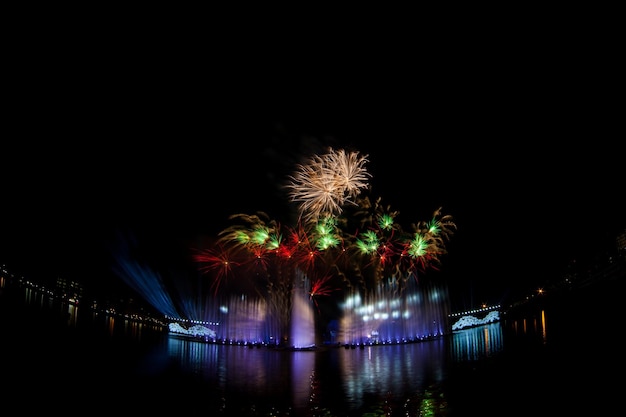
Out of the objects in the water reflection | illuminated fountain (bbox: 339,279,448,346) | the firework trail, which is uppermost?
the firework trail

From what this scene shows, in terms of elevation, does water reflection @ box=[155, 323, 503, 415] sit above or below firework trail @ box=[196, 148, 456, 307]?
below

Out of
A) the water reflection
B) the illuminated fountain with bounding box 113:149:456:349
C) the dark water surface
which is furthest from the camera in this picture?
the illuminated fountain with bounding box 113:149:456:349

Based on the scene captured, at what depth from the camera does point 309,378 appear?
1380 cm

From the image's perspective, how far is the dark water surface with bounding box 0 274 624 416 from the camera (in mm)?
9273

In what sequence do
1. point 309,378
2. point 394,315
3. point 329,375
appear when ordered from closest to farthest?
point 309,378, point 329,375, point 394,315

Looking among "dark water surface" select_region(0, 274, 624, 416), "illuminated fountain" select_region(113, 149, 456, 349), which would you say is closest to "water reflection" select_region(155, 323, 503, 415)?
"dark water surface" select_region(0, 274, 624, 416)

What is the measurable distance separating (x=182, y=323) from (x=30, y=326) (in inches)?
605

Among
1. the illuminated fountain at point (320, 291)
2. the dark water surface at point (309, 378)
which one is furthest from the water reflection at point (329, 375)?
the illuminated fountain at point (320, 291)

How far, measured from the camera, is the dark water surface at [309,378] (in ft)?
30.4

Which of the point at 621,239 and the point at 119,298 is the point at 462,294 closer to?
the point at 621,239

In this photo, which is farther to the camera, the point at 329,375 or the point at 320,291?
the point at 320,291

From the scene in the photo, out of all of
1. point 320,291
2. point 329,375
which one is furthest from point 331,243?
point 329,375

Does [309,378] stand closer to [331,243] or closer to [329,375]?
[329,375]

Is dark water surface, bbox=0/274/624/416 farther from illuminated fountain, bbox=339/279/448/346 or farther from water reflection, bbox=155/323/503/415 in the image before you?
illuminated fountain, bbox=339/279/448/346
